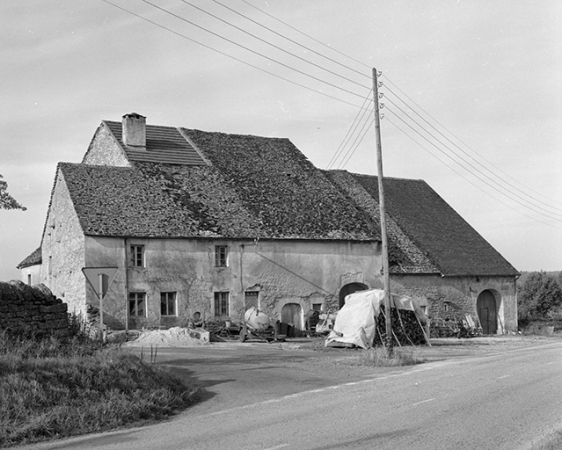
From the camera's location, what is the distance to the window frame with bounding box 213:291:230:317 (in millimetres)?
34469

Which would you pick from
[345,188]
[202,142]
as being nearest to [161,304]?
[202,142]

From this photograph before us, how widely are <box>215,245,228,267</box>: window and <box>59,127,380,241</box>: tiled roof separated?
0.72 metres

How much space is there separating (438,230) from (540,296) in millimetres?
14547

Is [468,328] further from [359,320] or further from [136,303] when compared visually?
[136,303]

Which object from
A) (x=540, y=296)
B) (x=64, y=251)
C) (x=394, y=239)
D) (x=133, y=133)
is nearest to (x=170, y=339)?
(x=64, y=251)

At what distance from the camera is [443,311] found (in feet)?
133

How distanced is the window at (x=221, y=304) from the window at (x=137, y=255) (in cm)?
406

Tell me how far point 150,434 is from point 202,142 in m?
32.4

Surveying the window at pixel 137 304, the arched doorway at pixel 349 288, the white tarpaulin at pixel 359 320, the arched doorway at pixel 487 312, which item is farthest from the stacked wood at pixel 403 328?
the arched doorway at pixel 487 312

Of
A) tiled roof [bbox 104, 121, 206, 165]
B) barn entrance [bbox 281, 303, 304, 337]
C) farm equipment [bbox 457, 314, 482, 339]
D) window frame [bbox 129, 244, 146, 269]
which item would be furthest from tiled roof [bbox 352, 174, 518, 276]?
window frame [bbox 129, 244, 146, 269]

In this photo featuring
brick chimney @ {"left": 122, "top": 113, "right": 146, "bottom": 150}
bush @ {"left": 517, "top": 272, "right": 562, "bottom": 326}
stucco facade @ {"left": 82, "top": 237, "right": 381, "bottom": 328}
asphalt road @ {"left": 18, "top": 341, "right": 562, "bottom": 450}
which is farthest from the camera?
bush @ {"left": 517, "top": 272, "right": 562, "bottom": 326}

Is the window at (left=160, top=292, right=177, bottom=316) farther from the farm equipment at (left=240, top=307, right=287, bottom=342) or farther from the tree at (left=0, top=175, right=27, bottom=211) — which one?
the tree at (left=0, top=175, right=27, bottom=211)

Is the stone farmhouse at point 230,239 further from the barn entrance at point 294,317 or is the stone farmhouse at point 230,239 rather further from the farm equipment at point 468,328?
the farm equipment at point 468,328

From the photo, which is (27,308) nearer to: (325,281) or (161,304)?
(161,304)
